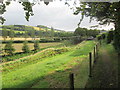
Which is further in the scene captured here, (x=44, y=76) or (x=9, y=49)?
(x=9, y=49)

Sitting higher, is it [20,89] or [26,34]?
[26,34]

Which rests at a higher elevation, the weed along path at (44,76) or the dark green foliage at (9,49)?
the dark green foliage at (9,49)

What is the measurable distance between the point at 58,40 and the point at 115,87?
33860 millimetres

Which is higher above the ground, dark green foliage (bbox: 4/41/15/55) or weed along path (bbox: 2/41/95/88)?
dark green foliage (bbox: 4/41/15/55)

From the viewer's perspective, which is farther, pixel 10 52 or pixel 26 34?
pixel 26 34

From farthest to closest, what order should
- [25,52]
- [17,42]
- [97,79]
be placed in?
[17,42], [25,52], [97,79]

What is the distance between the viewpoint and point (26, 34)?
90.4 ft

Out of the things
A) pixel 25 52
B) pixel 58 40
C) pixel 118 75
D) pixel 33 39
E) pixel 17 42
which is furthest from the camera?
pixel 58 40

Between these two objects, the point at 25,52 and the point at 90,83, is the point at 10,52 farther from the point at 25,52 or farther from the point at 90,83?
the point at 90,83

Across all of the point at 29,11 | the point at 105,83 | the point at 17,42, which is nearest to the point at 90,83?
the point at 105,83

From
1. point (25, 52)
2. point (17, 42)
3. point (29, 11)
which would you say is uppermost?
point (29, 11)

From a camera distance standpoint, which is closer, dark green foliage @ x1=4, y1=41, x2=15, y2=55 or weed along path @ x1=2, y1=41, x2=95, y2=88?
weed along path @ x1=2, y1=41, x2=95, y2=88

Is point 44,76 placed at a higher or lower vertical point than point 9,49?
lower

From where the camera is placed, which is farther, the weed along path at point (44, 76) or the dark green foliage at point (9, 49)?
the dark green foliage at point (9, 49)
